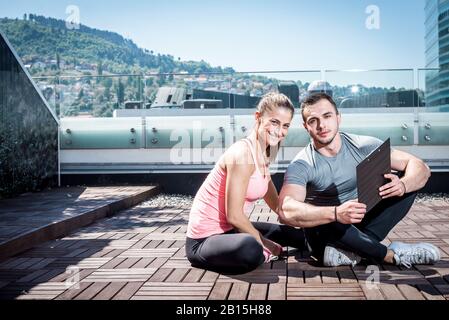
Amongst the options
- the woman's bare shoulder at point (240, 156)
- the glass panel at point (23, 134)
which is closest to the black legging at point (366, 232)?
the woman's bare shoulder at point (240, 156)

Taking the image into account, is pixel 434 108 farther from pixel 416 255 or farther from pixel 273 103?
pixel 273 103

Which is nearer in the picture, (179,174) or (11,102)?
(11,102)

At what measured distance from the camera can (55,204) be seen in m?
5.16

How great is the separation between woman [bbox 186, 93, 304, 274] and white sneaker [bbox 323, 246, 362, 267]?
13.5 inches

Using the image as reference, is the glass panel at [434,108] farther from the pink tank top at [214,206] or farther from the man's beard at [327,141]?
the pink tank top at [214,206]

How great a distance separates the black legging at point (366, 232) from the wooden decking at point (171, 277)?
0.11 m

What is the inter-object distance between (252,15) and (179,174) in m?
4.10

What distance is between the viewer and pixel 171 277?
2715 mm

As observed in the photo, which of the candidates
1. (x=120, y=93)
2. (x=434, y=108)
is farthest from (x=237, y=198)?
(x=120, y=93)

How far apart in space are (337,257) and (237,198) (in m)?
0.67

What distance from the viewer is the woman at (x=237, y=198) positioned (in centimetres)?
259

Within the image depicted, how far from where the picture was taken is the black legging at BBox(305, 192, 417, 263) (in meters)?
2.72
